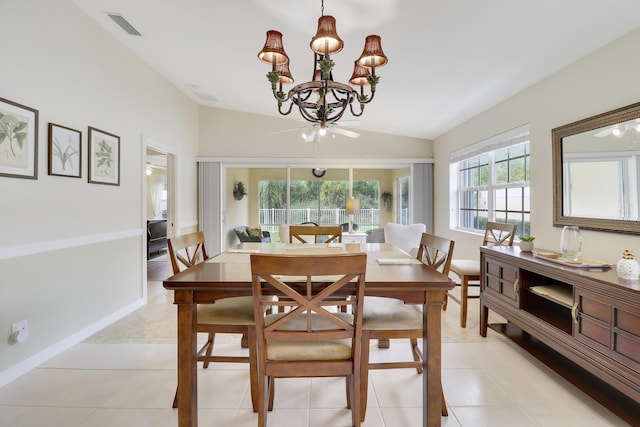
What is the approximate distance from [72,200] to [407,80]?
10.9 feet

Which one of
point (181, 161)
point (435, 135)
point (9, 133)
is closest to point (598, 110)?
point (435, 135)

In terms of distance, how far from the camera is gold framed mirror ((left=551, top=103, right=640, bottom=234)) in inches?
78.1

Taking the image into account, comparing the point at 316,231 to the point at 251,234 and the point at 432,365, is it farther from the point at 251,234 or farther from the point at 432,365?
the point at 251,234

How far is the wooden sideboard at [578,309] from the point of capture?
4.94 feet

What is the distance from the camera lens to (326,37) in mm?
1652

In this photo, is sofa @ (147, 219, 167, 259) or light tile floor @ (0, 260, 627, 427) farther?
sofa @ (147, 219, 167, 259)

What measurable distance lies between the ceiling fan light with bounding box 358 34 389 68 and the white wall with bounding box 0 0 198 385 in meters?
2.35

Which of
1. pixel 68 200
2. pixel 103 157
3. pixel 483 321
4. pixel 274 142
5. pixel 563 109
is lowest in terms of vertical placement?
pixel 483 321

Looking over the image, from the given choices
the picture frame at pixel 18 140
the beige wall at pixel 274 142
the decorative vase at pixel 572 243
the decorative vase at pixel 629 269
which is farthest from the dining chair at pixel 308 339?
the beige wall at pixel 274 142

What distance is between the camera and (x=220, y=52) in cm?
328

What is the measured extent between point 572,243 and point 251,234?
192 inches

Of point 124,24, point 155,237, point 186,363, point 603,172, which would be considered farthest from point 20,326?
point 603,172

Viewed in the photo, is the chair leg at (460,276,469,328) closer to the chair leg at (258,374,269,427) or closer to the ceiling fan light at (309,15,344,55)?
the chair leg at (258,374,269,427)

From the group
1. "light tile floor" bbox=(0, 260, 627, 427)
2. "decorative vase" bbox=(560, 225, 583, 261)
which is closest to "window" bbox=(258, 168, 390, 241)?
"light tile floor" bbox=(0, 260, 627, 427)
